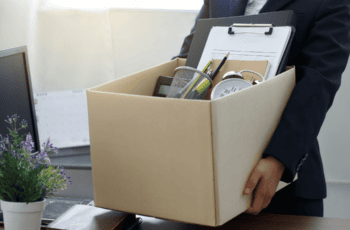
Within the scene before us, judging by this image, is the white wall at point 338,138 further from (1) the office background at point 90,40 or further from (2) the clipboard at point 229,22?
(2) the clipboard at point 229,22

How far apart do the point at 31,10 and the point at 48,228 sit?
1395 millimetres

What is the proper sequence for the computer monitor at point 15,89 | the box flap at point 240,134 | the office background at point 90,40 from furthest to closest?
1. the office background at point 90,40
2. the computer monitor at point 15,89
3. the box flap at point 240,134

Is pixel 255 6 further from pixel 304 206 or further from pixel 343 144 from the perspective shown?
pixel 343 144

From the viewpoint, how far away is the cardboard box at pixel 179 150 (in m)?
0.62

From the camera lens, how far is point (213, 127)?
61 cm

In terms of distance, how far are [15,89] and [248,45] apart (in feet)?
1.92

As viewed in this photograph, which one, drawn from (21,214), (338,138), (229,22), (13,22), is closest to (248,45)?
(229,22)

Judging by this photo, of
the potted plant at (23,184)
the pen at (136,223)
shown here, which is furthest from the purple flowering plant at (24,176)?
the pen at (136,223)

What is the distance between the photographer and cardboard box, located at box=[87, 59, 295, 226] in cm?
62

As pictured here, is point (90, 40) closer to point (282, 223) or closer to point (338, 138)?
point (338, 138)

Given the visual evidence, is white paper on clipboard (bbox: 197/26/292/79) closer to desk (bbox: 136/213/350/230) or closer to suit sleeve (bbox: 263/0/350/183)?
suit sleeve (bbox: 263/0/350/183)

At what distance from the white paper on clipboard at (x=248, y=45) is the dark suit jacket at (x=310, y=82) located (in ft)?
0.26

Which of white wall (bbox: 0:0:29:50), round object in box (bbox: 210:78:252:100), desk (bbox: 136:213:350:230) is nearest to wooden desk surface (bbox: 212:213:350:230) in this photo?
desk (bbox: 136:213:350:230)

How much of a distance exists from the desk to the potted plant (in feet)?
0.75
